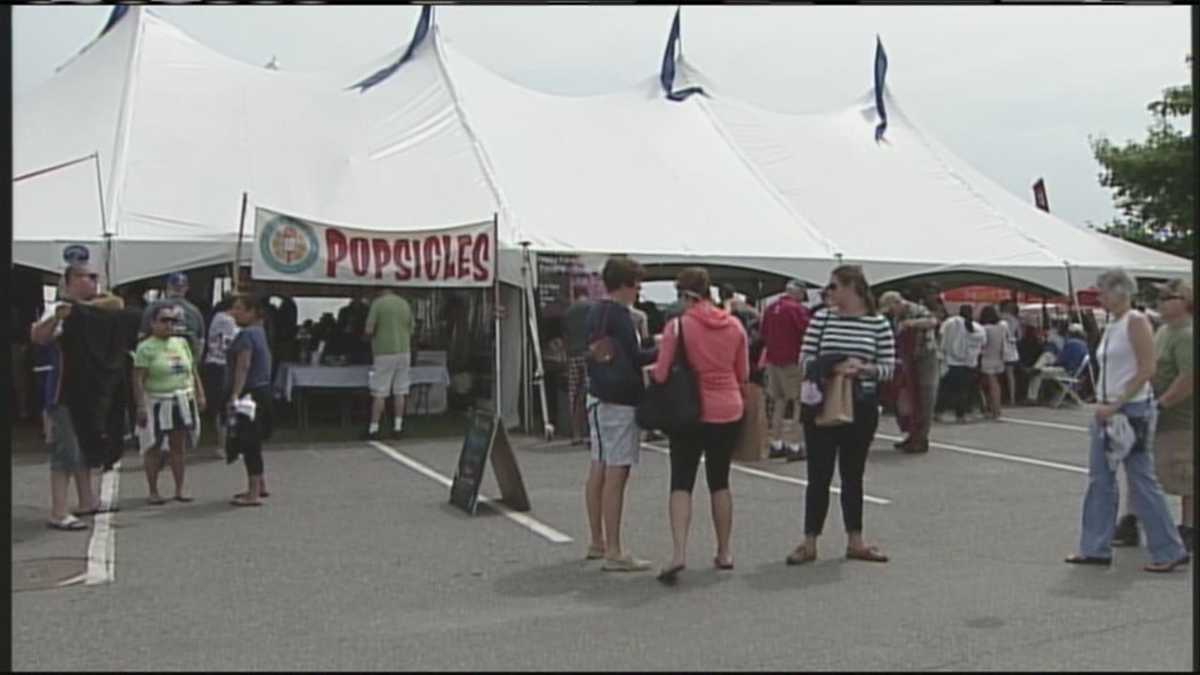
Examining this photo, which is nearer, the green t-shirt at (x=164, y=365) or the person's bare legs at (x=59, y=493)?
the person's bare legs at (x=59, y=493)

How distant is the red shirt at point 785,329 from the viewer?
37.2 feet

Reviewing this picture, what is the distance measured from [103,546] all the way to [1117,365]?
5.99m

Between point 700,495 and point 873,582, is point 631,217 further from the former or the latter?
point 873,582

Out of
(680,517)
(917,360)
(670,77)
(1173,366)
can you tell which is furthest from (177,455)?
(670,77)

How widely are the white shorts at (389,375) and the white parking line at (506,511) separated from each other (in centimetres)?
151

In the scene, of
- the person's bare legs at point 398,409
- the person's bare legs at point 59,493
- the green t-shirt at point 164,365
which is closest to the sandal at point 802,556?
the green t-shirt at point 164,365

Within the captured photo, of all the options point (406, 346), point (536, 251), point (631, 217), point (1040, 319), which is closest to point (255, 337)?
point (406, 346)

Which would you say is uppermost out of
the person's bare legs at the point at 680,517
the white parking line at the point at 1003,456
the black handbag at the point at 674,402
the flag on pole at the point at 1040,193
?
the flag on pole at the point at 1040,193

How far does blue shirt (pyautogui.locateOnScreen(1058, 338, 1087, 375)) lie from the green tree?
464 inches

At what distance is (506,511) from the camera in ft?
28.6

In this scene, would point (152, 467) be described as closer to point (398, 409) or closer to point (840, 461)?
point (398, 409)

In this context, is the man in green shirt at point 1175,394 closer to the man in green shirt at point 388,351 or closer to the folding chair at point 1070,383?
the man in green shirt at point 388,351

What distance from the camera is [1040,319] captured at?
21.9m

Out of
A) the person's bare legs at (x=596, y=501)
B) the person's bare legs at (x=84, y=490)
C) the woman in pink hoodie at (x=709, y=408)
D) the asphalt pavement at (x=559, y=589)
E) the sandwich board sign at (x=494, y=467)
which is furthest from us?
the sandwich board sign at (x=494, y=467)
